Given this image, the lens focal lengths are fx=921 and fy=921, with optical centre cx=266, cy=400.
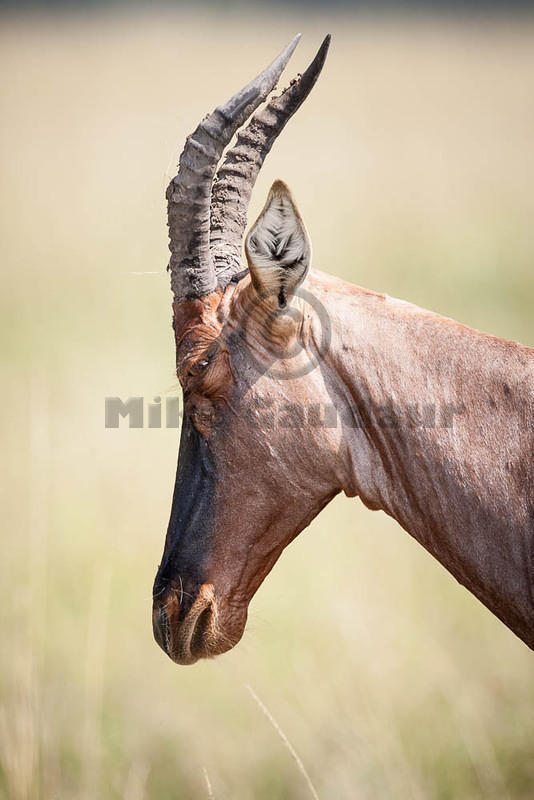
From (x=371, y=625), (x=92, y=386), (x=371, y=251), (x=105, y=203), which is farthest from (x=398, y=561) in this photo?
(x=105, y=203)

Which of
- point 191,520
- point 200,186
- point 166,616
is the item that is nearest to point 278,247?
point 200,186

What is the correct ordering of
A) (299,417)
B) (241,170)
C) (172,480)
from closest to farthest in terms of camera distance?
1. (299,417)
2. (241,170)
3. (172,480)

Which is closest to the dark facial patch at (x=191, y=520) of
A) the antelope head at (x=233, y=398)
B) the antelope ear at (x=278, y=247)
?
the antelope head at (x=233, y=398)

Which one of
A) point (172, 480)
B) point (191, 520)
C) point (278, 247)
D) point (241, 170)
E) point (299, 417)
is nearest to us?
point (278, 247)

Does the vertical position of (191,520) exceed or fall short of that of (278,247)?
it falls short

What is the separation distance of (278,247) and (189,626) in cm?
171

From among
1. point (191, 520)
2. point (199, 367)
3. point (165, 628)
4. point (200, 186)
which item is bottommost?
point (165, 628)

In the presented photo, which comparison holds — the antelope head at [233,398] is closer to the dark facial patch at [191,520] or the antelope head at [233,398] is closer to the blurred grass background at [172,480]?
the dark facial patch at [191,520]

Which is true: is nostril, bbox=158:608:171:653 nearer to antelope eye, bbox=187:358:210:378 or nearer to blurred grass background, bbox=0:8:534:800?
blurred grass background, bbox=0:8:534:800

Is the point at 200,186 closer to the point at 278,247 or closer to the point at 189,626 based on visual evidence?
the point at 278,247

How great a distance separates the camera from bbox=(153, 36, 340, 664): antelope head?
3863 mm

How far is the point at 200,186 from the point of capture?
3.89m

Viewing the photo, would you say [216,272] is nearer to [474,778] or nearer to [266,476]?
[266,476]

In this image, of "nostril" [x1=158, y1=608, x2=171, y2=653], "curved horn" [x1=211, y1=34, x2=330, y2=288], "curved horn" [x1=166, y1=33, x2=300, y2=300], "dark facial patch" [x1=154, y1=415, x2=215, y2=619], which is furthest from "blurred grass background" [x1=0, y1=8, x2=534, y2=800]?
"dark facial patch" [x1=154, y1=415, x2=215, y2=619]
